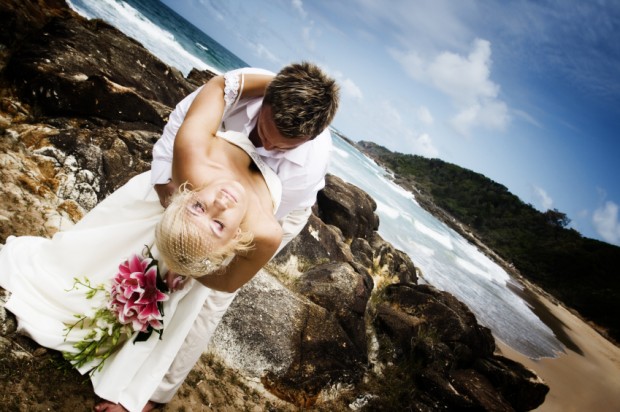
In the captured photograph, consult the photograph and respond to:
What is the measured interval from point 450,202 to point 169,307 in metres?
81.5

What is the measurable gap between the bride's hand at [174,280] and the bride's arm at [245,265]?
0.18 m

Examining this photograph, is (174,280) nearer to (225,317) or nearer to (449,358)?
(225,317)

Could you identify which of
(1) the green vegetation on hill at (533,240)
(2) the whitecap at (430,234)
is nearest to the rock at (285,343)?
(2) the whitecap at (430,234)

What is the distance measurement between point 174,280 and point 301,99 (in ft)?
4.78

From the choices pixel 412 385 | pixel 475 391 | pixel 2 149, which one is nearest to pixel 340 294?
pixel 412 385

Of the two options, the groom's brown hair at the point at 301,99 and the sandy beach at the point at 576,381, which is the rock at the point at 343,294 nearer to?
the groom's brown hair at the point at 301,99

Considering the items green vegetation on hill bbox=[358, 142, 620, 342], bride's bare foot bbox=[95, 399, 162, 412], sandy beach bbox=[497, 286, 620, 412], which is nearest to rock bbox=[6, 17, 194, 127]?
bride's bare foot bbox=[95, 399, 162, 412]

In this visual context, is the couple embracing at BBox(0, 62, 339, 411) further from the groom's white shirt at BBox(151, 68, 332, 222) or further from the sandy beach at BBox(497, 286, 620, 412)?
the sandy beach at BBox(497, 286, 620, 412)

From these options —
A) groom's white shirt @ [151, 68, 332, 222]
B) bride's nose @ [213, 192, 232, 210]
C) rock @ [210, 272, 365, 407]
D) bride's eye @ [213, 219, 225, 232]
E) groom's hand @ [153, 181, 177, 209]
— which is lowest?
rock @ [210, 272, 365, 407]

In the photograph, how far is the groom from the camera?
2.24m

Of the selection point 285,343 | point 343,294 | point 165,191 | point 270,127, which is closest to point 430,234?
point 343,294

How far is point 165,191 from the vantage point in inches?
95.5

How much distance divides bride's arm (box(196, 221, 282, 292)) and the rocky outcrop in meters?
1.43

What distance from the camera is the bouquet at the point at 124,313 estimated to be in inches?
86.8
